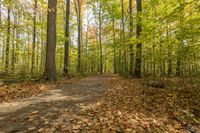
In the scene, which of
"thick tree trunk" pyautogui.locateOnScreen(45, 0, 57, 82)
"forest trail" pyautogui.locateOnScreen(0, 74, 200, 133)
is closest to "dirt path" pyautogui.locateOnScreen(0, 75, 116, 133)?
"forest trail" pyautogui.locateOnScreen(0, 74, 200, 133)

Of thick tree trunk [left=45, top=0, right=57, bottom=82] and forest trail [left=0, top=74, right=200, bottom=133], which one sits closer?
forest trail [left=0, top=74, right=200, bottom=133]

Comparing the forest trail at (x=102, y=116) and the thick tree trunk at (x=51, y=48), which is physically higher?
the thick tree trunk at (x=51, y=48)

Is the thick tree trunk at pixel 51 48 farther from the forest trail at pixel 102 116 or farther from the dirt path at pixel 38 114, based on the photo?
the dirt path at pixel 38 114

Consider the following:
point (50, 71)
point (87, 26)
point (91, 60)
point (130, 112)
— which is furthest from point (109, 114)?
point (87, 26)

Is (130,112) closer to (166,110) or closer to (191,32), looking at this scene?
(166,110)

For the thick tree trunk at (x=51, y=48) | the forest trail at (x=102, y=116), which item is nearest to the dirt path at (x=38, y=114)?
the forest trail at (x=102, y=116)

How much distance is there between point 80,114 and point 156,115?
219cm

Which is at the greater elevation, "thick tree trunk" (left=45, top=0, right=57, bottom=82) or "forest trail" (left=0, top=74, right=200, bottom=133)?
"thick tree trunk" (left=45, top=0, right=57, bottom=82)

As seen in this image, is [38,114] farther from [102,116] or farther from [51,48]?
[51,48]

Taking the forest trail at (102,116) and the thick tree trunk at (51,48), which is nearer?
the forest trail at (102,116)

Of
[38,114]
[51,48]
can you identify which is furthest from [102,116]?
[51,48]

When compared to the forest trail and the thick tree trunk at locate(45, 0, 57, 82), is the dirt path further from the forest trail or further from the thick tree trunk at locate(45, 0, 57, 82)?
the thick tree trunk at locate(45, 0, 57, 82)

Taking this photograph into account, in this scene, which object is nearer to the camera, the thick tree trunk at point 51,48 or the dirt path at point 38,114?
the dirt path at point 38,114

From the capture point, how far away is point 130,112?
4820mm
